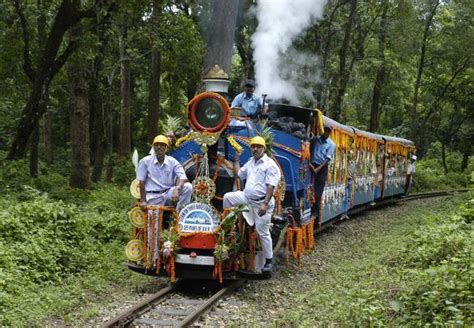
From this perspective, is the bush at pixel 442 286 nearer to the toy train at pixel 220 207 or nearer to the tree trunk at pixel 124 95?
the toy train at pixel 220 207

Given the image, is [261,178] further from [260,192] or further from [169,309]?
[169,309]

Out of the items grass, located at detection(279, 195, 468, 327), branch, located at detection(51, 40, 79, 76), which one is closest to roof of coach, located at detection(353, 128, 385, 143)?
grass, located at detection(279, 195, 468, 327)

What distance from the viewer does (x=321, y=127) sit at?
11062mm

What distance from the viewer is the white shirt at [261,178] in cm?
805

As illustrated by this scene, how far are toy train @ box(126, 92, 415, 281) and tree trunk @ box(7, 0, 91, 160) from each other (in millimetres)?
5631

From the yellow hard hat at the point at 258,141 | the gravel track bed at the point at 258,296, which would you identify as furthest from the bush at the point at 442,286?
the yellow hard hat at the point at 258,141

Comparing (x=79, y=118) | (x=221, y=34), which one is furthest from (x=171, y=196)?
(x=79, y=118)

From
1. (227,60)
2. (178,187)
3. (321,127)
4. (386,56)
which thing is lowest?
(178,187)

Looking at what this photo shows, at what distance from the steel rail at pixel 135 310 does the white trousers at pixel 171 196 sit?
3.91 ft

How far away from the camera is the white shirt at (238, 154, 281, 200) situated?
8055mm

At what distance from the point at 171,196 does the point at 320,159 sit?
4.38m

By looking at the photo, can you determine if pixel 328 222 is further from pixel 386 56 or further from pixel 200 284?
pixel 386 56

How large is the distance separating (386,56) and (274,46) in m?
16.1

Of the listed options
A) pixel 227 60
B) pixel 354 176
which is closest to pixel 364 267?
pixel 227 60
